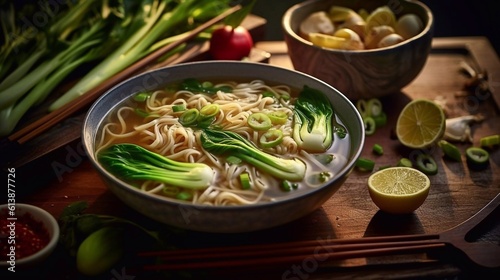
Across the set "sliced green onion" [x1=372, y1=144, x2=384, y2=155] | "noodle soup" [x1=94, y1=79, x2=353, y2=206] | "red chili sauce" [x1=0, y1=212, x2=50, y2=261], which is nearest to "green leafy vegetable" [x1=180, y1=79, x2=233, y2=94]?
"noodle soup" [x1=94, y1=79, x2=353, y2=206]

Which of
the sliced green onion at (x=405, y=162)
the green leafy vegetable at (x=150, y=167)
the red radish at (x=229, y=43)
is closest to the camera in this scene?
the green leafy vegetable at (x=150, y=167)

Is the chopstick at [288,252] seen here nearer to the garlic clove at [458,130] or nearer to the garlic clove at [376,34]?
the garlic clove at [458,130]

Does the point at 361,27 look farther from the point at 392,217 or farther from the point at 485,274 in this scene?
the point at 485,274

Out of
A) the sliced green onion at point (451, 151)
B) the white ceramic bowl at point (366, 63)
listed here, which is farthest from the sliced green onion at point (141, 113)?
the sliced green onion at point (451, 151)

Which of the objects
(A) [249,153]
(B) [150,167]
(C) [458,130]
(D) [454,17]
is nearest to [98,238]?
(B) [150,167]

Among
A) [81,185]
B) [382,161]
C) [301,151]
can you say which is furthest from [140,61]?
[382,161]
